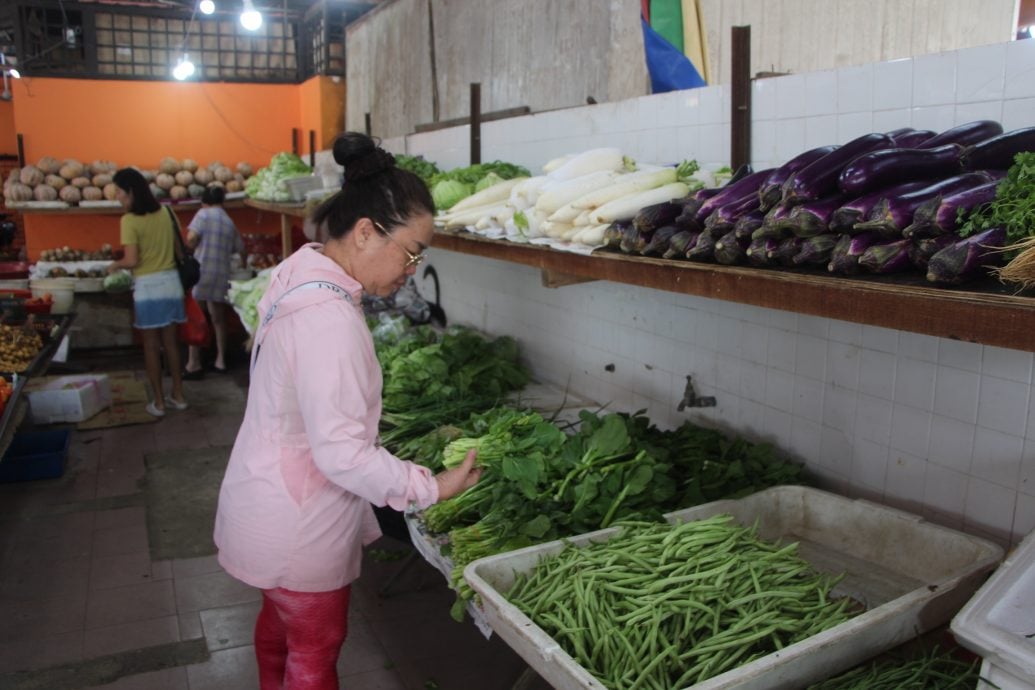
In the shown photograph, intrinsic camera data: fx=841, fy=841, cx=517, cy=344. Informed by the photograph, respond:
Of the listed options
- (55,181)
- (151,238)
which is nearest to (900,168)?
(151,238)

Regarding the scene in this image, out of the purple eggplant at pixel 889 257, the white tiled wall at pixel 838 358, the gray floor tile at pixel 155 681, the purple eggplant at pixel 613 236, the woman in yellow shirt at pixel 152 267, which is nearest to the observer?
the purple eggplant at pixel 889 257

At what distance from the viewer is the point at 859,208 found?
193cm

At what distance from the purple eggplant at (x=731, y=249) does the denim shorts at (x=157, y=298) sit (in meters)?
5.99

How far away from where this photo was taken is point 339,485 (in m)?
2.33

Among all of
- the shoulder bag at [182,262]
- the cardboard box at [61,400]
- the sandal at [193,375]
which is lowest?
the sandal at [193,375]

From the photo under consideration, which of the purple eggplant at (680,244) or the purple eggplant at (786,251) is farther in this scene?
the purple eggplant at (680,244)

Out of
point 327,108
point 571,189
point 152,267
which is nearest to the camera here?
point 571,189

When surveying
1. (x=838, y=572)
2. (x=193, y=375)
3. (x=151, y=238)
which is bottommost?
(x=193, y=375)

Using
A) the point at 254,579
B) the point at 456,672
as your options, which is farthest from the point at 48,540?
the point at 254,579

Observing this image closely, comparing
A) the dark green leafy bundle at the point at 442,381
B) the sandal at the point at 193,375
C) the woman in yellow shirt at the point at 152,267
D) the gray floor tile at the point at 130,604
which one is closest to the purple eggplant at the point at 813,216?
the dark green leafy bundle at the point at 442,381

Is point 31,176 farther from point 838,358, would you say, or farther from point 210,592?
point 838,358

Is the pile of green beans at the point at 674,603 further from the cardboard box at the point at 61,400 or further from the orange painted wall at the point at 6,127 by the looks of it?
the orange painted wall at the point at 6,127

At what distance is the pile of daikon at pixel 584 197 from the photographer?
2.87 meters

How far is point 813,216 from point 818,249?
8cm
